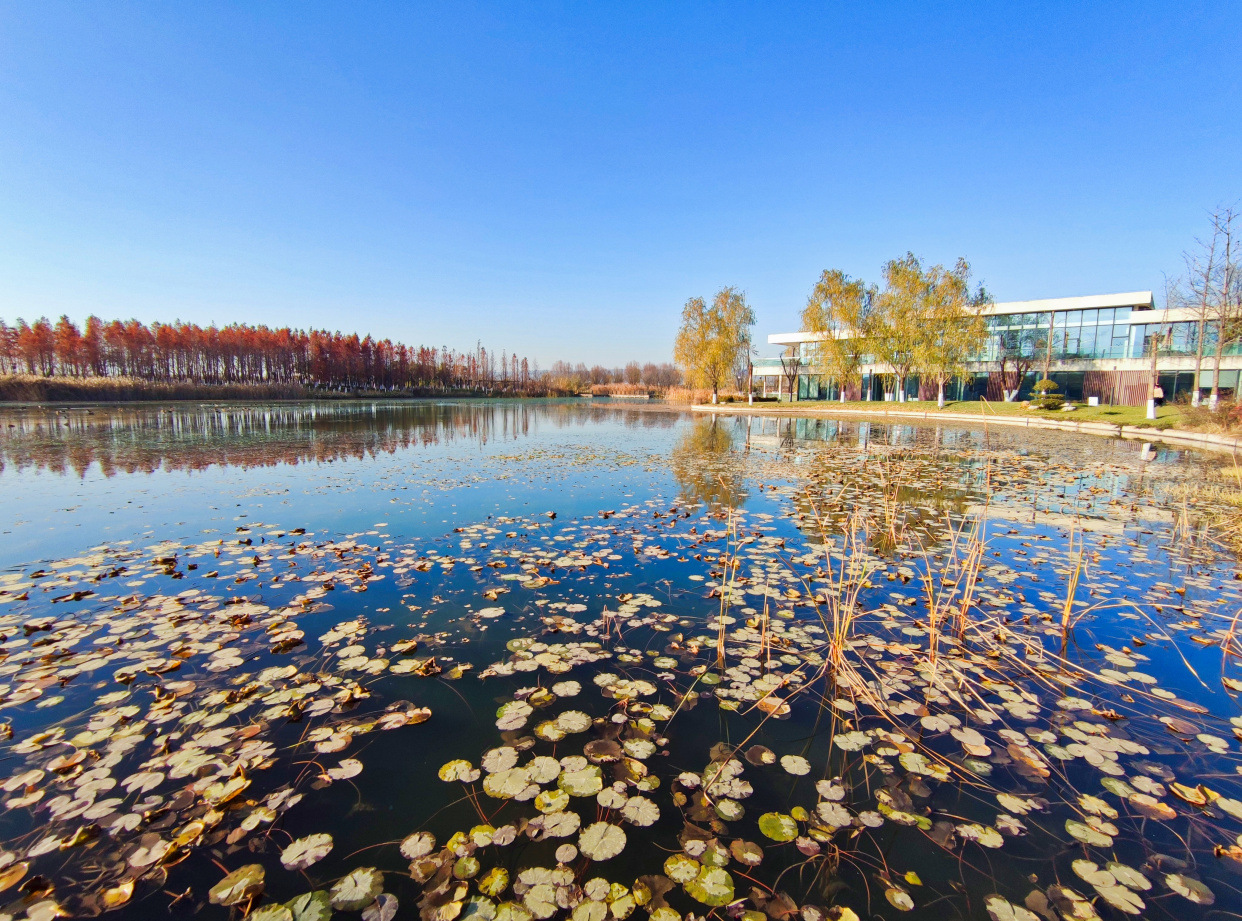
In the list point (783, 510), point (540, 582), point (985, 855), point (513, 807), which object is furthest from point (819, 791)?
point (783, 510)

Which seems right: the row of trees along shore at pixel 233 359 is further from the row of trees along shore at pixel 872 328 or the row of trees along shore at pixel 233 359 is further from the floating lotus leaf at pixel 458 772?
the floating lotus leaf at pixel 458 772

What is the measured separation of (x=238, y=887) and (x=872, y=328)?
4289 centimetres

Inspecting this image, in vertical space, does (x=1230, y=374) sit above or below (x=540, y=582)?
above

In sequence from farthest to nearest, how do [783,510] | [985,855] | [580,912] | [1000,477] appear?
1. [1000,477]
2. [783,510]
3. [985,855]
4. [580,912]

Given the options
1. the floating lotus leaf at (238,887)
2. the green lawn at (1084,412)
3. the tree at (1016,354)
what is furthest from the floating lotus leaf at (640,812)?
the tree at (1016,354)

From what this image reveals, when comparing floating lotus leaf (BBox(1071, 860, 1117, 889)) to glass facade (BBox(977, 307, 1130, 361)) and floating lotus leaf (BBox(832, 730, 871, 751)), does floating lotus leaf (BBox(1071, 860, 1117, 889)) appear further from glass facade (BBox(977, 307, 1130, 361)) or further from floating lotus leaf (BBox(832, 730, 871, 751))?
glass facade (BBox(977, 307, 1130, 361))

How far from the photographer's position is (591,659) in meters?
3.86

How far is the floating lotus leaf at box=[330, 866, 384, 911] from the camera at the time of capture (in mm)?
2017

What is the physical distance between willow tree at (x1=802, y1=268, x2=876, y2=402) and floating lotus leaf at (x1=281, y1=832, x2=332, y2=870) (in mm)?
43109

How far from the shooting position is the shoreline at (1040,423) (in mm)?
17019

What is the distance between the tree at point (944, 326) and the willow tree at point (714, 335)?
14.0 meters

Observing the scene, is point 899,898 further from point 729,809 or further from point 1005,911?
point 729,809

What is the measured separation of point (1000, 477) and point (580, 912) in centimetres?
1324

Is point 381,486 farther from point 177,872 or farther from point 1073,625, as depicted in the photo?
point 1073,625
